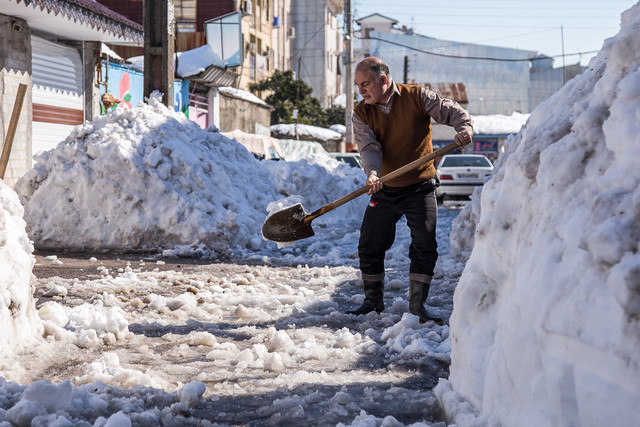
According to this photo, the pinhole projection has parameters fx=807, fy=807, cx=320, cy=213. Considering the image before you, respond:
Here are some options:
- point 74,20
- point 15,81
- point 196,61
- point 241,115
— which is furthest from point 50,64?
point 241,115

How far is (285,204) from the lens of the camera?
6766 millimetres

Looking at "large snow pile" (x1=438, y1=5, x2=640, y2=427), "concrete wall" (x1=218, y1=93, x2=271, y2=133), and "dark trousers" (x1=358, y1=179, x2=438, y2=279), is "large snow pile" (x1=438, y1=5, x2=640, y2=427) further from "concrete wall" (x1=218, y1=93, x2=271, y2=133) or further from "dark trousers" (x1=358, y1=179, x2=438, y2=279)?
"concrete wall" (x1=218, y1=93, x2=271, y2=133)

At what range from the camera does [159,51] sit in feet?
40.5

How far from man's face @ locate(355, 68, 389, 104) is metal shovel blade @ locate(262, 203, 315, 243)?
110cm

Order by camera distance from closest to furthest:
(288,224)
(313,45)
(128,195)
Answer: (288,224) → (128,195) → (313,45)

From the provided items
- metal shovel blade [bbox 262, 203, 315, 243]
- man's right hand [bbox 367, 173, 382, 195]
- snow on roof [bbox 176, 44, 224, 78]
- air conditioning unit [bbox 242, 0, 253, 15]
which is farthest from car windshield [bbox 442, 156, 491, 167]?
man's right hand [bbox 367, 173, 382, 195]

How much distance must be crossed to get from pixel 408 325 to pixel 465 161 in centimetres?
1681

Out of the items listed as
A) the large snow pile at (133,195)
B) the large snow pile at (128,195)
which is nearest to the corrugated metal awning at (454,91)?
the large snow pile at (133,195)

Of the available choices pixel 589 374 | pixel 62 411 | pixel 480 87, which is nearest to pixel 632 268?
pixel 589 374

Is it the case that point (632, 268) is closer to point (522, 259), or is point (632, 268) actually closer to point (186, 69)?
point (522, 259)

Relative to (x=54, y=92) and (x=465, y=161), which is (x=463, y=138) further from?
(x=465, y=161)

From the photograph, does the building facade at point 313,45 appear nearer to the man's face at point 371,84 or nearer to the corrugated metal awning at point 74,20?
the corrugated metal awning at point 74,20

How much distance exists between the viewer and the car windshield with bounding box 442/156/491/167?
68.8ft

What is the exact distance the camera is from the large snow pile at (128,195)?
30.9ft
